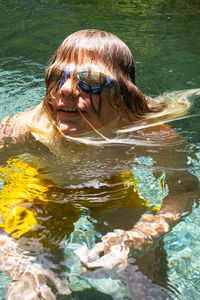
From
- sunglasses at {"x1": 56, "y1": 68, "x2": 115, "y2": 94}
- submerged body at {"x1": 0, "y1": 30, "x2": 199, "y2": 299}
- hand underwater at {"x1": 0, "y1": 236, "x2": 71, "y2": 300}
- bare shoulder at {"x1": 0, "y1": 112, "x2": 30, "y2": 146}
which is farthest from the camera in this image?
bare shoulder at {"x1": 0, "y1": 112, "x2": 30, "y2": 146}

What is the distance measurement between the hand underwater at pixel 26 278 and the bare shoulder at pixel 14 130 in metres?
1.12

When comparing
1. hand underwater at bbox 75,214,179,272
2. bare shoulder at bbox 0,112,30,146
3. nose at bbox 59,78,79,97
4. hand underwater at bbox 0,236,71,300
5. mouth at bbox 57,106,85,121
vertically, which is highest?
nose at bbox 59,78,79,97

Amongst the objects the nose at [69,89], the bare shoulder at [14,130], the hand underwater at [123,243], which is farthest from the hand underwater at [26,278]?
the bare shoulder at [14,130]

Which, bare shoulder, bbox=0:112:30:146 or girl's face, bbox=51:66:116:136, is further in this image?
bare shoulder, bbox=0:112:30:146

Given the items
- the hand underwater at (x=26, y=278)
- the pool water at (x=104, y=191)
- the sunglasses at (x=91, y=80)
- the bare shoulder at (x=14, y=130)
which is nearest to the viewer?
the hand underwater at (x=26, y=278)

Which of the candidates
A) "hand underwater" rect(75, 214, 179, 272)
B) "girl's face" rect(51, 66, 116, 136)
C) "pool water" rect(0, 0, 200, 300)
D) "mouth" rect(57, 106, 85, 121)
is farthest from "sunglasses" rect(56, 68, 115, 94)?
"hand underwater" rect(75, 214, 179, 272)

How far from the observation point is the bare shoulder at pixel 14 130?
2961 millimetres

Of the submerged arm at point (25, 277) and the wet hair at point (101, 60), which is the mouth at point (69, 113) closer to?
the wet hair at point (101, 60)

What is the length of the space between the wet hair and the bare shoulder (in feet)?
1.05

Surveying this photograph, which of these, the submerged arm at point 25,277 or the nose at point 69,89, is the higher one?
the nose at point 69,89

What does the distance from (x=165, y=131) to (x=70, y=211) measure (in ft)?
3.41

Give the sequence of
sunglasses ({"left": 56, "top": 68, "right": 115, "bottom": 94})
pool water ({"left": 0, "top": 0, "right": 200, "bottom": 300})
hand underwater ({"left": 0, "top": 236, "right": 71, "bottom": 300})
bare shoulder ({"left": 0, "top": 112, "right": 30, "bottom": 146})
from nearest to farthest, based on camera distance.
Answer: hand underwater ({"left": 0, "top": 236, "right": 71, "bottom": 300}) < pool water ({"left": 0, "top": 0, "right": 200, "bottom": 300}) < sunglasses ({"left": 56, "top": 68, "right": 115, "bottom": 94}) < bare shoulder ({"left": 0, "top": 112, "right": 30, "bottom": 146})

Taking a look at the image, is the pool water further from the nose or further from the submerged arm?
the nose

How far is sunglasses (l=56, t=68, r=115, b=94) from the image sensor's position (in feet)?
7.91
